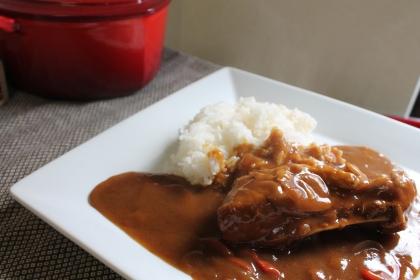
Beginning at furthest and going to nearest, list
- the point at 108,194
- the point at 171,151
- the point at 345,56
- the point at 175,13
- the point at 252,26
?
the point at 175,13, the point at 252,26, the point at 345,56, the point at 171,151, the point at 108,194

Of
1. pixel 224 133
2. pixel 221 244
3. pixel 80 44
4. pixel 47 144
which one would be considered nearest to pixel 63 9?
pixel 80 44

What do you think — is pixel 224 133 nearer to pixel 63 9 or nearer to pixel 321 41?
pixel 63 9

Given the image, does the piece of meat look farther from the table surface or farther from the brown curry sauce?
the table surface

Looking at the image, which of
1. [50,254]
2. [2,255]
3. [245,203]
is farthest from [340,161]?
[2,255]

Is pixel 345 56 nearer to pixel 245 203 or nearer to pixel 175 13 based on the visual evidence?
pixel 175 13

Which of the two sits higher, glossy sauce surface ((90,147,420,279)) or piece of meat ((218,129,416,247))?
piece of meat ((218,129,416,247))

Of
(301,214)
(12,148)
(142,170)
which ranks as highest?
(301,214)

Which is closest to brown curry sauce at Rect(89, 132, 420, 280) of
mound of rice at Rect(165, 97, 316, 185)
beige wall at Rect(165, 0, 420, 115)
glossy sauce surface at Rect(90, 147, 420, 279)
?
glossy sauce surface at Rect(90, 147, 420, 279)
